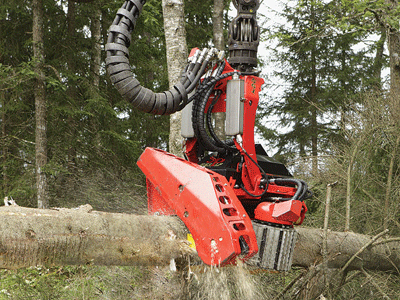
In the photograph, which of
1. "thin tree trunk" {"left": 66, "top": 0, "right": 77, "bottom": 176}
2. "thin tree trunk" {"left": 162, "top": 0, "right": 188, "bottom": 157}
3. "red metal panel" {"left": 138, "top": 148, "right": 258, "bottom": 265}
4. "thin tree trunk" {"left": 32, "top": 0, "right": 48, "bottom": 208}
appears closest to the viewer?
"red metal panel" {"left": 138, "top": 148, "right": 258, "bottom": 265}

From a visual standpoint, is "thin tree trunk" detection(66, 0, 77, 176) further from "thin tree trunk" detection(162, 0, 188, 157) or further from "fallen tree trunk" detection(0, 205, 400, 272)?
"fallen tree trunk" detection(0, 205, 400, 272)

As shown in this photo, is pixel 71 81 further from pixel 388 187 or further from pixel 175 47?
pixel 388 187

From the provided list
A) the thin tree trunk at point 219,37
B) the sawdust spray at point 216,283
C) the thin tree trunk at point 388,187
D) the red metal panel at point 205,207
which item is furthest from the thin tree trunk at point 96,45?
the sawdust spray at point 216,283

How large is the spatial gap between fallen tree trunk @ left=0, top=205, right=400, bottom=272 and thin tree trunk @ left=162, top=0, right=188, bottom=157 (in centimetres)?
301

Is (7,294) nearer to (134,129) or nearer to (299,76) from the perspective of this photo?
(134,129)

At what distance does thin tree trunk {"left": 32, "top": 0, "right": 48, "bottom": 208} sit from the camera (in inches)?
369

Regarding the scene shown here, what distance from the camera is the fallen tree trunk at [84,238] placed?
3059 mm

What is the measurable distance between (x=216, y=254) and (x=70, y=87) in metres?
8.64

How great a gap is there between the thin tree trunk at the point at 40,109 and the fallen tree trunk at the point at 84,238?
6.27 meters

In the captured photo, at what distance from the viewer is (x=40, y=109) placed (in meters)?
9.72

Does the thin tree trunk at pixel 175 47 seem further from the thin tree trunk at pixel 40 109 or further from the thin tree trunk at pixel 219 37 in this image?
the thin tree trunk at pixel 219 37

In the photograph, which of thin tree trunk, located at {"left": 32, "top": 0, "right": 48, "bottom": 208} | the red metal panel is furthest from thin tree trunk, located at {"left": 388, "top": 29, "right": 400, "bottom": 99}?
thin tree trunk, located at {"left": 32, "top": 0, "right": 48, "bottom": 208}

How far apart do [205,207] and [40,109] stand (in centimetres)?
719

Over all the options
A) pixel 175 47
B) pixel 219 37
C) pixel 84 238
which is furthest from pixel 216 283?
pixel 219 37
